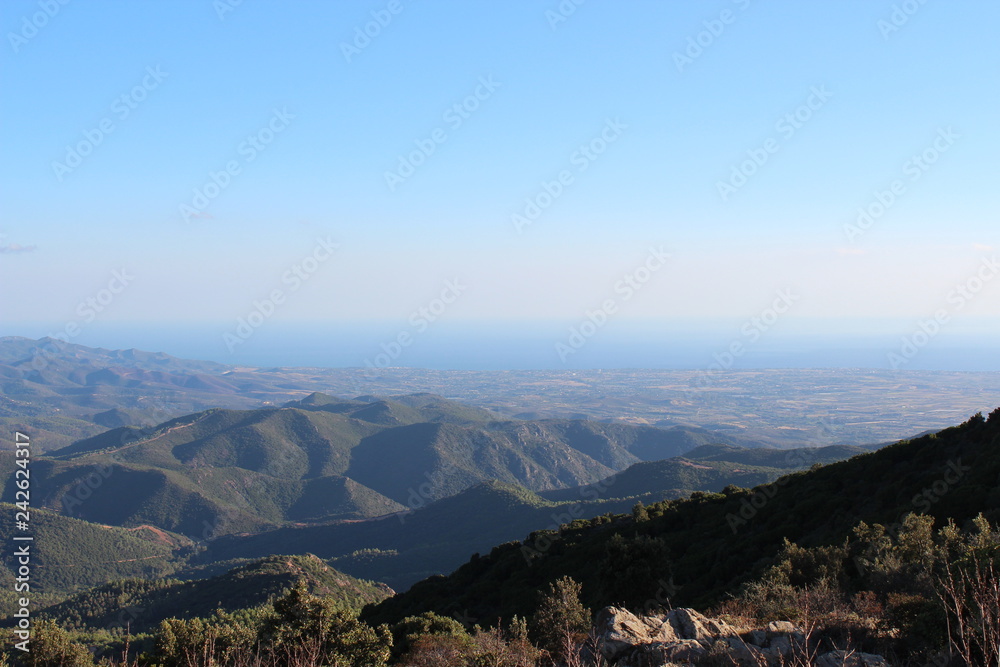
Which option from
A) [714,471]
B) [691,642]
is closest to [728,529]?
[691,642]

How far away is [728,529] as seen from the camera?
27859mm

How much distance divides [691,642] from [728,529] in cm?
1864

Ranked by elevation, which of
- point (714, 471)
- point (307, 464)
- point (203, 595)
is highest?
point (714, 471)

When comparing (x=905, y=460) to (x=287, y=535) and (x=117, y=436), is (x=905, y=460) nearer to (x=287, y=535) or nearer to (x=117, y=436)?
(x=287, y=535)

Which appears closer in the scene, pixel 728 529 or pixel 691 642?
pixel 691 642

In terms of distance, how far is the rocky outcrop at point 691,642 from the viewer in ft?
32.0

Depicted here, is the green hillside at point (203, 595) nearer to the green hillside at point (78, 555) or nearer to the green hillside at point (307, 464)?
the green hillside at point (78, 555)

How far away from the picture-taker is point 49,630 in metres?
18.5

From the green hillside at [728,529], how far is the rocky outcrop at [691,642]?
704 centimetres

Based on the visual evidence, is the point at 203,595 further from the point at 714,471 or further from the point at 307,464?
the point at 307,464

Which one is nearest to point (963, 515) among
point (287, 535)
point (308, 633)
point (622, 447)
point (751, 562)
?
point (751, 562)

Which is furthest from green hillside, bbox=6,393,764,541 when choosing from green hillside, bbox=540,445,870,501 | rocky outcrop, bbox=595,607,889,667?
rocky outcrop, bbox=595,607,889,667

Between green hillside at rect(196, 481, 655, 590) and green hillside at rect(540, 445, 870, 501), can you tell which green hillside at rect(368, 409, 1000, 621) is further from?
green hillside at rect(540, 445, 870, 501)

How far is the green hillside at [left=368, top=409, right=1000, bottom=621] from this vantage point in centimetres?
2070
